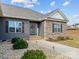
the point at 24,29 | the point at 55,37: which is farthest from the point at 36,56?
the point at 55,37

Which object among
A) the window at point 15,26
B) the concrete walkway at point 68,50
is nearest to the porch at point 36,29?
the window at point 15,26

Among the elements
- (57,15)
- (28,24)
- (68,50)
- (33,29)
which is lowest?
(68,50)

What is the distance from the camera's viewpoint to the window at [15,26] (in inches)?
832

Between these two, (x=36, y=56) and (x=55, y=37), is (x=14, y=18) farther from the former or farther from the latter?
(x=36, y=56)

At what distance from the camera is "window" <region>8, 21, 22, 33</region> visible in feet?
69.3

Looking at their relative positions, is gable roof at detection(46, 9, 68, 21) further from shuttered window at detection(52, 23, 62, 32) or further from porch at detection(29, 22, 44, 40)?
porch at detection(29, 22, 44, 40)

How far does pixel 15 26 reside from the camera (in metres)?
21.7

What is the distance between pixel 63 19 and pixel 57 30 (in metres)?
2.29

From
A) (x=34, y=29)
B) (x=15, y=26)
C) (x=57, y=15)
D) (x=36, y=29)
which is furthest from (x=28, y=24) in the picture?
(x=57, y=15)

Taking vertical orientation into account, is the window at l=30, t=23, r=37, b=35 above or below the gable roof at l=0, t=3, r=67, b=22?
below

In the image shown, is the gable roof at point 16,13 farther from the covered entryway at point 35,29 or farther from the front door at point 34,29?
the front door at point 34,29

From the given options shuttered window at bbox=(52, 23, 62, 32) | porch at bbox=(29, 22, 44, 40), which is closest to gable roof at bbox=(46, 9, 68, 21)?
shuttered window at bbox=(52, 23, 62, 32)

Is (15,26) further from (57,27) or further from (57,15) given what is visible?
(57,15)

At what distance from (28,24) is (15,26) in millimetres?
2477
